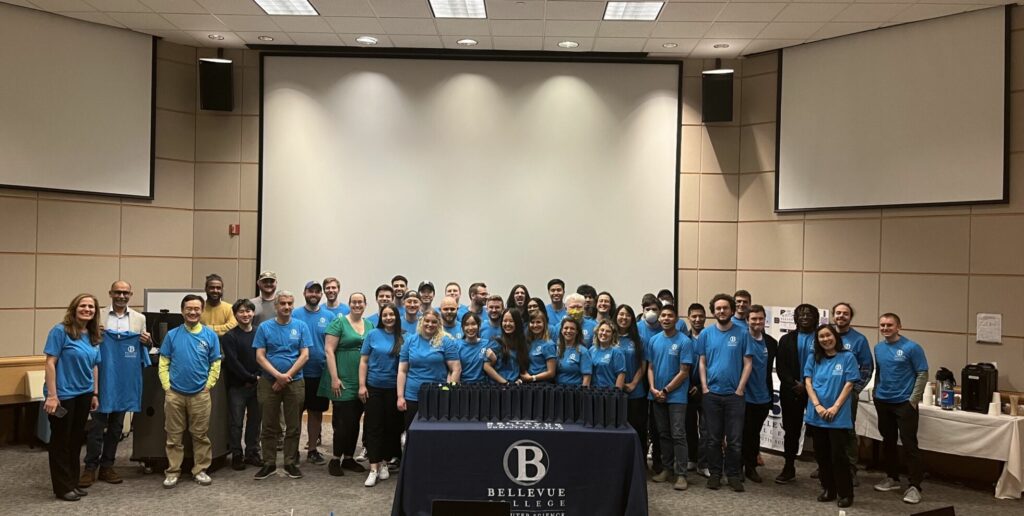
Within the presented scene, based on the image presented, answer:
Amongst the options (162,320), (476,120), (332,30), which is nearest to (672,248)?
(476,120)

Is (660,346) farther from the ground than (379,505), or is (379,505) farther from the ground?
(660,346)

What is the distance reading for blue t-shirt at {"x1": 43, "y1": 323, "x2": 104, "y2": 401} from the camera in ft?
18.5

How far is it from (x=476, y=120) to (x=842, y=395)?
5.22 meters

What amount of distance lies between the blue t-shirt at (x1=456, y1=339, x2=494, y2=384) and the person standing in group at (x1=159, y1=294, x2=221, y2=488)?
1.99 m

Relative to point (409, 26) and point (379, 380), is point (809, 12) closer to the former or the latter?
point (409, 26)

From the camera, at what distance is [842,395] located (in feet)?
18.8

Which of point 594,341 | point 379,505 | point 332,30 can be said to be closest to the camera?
point 379,505

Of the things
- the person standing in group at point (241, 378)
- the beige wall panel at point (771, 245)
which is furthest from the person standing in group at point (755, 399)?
the person standing in group at point (241, 378)

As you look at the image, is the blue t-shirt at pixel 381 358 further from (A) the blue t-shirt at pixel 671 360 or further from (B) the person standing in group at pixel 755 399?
(B) the person standing in group at pixel 755 399

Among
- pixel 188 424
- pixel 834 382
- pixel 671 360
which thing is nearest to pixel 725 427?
pixel 671 360

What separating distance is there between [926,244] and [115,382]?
7623 millimetres

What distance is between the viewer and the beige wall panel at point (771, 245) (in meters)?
8.69

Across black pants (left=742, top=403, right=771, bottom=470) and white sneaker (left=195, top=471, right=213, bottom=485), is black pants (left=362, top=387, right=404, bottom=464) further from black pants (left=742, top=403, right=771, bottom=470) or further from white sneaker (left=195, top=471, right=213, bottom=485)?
black pants (left=742, top=403, right=771, bottom=470)

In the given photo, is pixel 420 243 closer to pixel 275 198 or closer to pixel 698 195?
pixel 275 198
